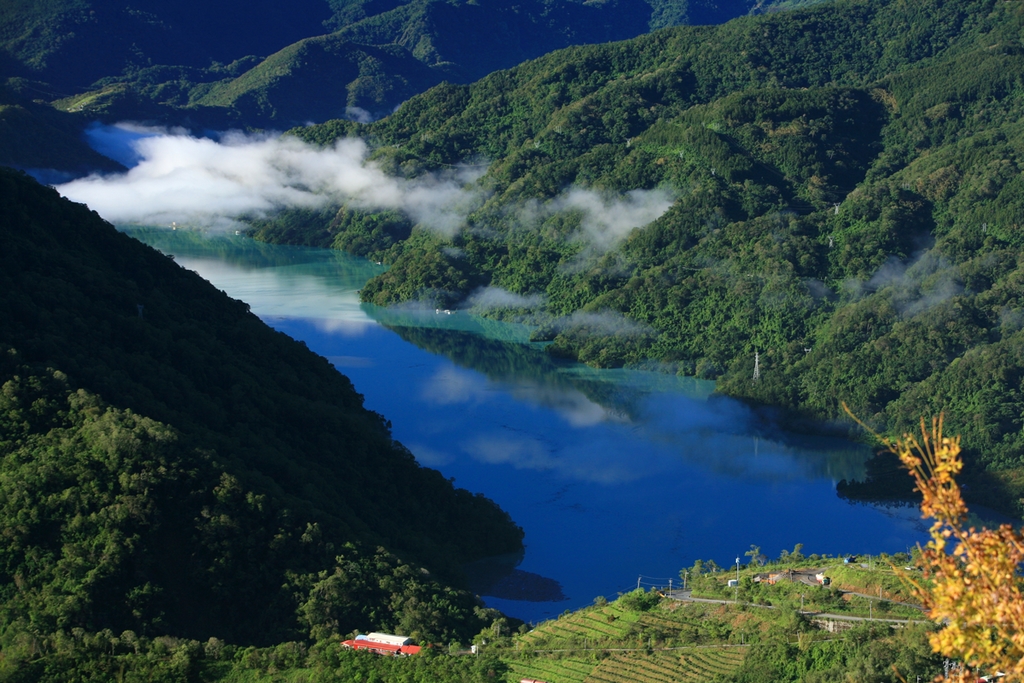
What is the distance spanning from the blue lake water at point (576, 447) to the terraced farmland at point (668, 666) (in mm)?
7834

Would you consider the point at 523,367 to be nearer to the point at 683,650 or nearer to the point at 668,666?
the point at 683,650

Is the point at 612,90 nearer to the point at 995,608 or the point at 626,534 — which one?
the point at 626,534

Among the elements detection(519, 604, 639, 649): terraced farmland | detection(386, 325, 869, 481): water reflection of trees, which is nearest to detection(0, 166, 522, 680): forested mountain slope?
detection(519, 604, 639, 649): terraced farmland

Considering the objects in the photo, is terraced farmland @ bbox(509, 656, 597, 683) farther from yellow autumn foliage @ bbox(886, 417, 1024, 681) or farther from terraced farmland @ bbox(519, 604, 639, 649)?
yellow autumn foliage @ bbox(886, 417, 1024, 681)

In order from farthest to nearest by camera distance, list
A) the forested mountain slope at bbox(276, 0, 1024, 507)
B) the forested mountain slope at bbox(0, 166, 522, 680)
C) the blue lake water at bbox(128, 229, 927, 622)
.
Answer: the forested mountain slope at bbox(276, 0, 1024, 507)
the blue lake water at bbox(128, 229, 927, 622)
the forested mountain slope at bbox(0, 166, 522, 680)

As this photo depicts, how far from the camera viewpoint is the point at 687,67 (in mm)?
83375

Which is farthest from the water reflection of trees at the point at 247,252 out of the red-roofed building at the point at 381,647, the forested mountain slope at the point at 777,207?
the red-roofed building at the point at 381,647

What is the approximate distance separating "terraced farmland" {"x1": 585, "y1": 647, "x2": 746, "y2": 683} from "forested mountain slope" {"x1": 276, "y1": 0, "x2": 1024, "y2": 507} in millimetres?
22821

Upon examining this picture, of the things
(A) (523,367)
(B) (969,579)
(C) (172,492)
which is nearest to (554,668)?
(C) (172,492)

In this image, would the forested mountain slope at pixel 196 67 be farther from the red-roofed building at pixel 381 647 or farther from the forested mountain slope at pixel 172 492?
the red-roofed building at pixel 381 647

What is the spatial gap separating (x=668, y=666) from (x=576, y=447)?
22780 mm

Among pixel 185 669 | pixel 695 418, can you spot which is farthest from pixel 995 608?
pixel 695 418

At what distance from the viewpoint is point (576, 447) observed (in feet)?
151

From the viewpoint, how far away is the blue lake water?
3731 centimetres
